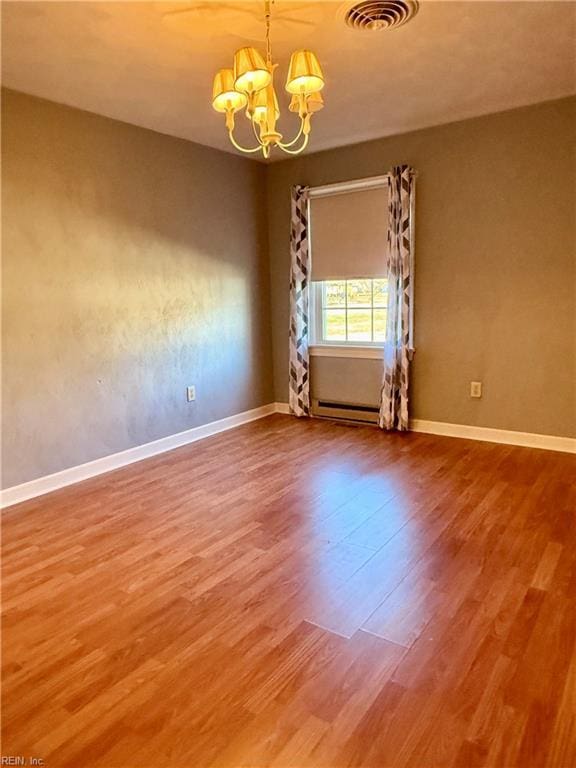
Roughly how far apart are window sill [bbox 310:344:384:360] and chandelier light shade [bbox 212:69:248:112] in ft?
8.68

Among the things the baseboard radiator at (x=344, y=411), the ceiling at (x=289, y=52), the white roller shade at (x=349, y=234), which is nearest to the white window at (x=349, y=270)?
the white roller shade at (x=349, y=234)

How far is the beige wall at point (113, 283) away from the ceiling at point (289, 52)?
0.31 meters

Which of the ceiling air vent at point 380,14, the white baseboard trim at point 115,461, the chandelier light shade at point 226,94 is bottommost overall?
the white baseboard trim at point 115,461

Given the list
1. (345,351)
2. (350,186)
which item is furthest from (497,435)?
(350,186)

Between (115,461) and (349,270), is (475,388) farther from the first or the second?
(115,461)

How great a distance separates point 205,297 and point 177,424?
110 cm

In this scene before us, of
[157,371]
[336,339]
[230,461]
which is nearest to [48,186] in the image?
[157,371]

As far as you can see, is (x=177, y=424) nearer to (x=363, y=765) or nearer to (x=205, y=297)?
(x=205, y=297)

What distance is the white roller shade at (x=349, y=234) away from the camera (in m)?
4.34

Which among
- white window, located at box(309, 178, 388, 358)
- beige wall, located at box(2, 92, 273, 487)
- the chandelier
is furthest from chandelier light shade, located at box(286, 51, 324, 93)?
white window, located at box(309, 178, 388, 358)

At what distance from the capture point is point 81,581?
2.24 meters

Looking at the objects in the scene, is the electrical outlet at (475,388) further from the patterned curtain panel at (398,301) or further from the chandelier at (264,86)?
the chandelier at (264,86)

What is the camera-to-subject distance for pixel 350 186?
14.5 feet

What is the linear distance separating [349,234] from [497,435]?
2.10 meters
